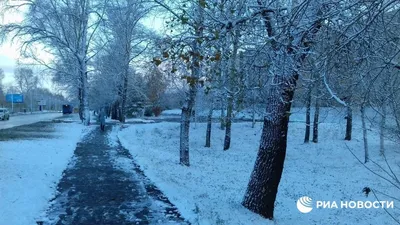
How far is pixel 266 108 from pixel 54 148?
34.8 feet

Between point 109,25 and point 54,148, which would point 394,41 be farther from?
point 109,25

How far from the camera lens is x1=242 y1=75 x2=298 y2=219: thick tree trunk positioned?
676 cm

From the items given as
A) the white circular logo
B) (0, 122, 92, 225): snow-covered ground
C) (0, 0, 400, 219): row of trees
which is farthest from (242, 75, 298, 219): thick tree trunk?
(0, 122, 92, 225): snow-covered ground

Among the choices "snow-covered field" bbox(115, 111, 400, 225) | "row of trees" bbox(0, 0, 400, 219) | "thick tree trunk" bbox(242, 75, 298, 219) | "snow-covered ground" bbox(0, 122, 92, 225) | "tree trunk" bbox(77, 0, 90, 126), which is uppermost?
"tree trunk" bbox(77, 0, 90, 126)

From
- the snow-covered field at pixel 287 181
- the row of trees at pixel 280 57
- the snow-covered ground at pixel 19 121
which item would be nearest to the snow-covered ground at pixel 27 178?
the snow-covered field at pixel 287 181

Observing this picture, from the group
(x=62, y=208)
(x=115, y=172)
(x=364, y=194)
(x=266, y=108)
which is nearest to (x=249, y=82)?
(x=266, y=108)

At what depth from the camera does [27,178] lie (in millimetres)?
8578

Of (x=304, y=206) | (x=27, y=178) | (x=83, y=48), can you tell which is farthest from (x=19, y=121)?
(x=304, y=206)

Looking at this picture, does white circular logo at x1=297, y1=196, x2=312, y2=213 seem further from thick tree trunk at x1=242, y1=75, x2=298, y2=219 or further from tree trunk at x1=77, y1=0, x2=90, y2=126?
tree trunk at x1=77, y1=0, x2=90, y2=126

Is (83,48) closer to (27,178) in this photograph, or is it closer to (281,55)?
(27,178)

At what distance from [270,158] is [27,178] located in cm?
573

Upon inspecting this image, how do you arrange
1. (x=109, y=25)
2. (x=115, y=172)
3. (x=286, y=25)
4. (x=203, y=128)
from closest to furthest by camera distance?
(x=286, y=25) → (x=115, y=172) → (x=109, y=25) → (x=203, y=128)

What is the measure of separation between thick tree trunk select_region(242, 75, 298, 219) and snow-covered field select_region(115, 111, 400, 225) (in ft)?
1.06

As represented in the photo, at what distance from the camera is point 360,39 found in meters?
4.54
